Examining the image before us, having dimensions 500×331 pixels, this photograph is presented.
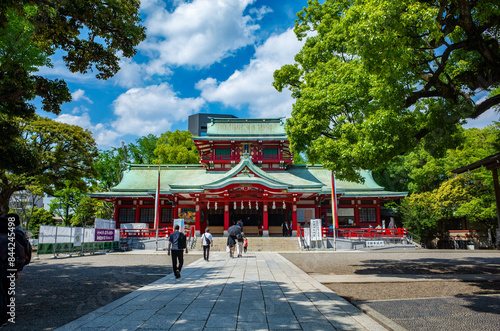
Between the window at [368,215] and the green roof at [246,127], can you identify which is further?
the green roof at [246,127]

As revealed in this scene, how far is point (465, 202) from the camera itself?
25.0 meters

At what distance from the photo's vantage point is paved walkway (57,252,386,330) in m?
4.58

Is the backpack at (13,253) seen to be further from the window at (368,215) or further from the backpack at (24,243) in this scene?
the window at (368,215)

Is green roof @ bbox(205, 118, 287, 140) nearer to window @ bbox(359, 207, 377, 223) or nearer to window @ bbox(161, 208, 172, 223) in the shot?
window @ bbox(161, 208, 172, 223)

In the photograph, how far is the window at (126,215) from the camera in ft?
95.5

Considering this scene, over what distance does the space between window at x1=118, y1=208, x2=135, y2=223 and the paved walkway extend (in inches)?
894

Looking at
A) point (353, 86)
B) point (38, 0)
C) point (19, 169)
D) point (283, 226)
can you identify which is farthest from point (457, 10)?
point (283, 226)

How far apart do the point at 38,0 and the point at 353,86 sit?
9293mm

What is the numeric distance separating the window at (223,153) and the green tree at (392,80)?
17251 mm

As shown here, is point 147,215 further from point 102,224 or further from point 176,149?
→ point 176,149

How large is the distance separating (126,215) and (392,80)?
2676cm

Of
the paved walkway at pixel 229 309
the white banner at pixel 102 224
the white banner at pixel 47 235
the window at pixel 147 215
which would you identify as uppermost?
the window at pixel 147 215

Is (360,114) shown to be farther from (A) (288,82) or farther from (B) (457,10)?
(A) (288,82)

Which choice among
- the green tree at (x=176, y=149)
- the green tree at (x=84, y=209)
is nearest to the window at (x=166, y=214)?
the green tree at (x=176, y=149)
